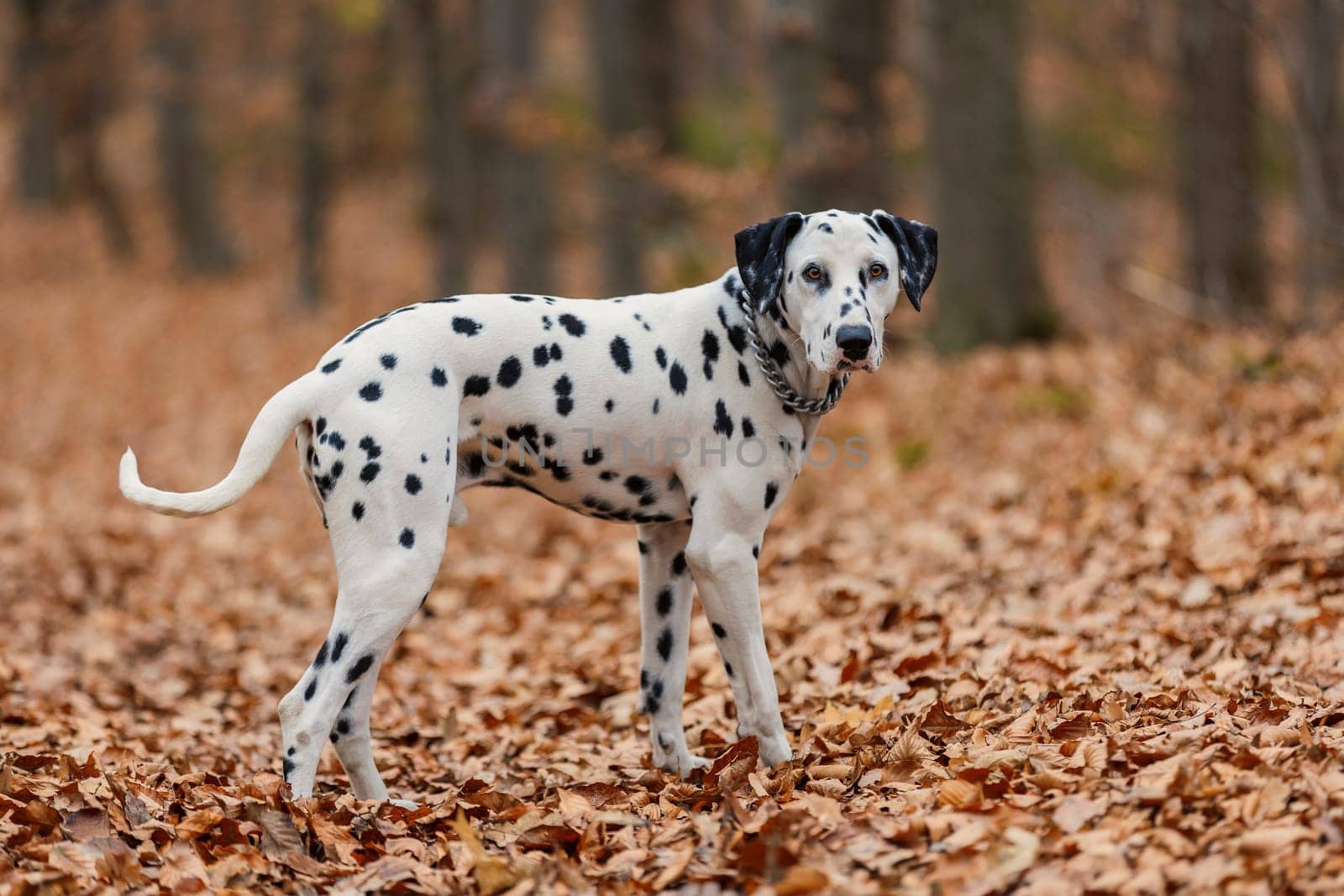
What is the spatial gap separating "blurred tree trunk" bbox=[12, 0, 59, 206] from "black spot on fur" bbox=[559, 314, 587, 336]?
22289mm

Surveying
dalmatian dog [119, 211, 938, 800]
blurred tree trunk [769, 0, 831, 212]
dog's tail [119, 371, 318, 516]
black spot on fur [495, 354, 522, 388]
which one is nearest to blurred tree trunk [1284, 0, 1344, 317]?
blurred tree trunk [769, 0, 831, 212]

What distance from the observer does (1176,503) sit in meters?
7.96

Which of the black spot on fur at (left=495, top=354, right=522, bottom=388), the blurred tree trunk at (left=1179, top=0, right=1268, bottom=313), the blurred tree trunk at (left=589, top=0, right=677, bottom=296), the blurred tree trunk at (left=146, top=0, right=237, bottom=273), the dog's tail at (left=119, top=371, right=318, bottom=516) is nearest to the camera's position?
the dog's tail at (left=119, top=371, right=318, bottom=516)

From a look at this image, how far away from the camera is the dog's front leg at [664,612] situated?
5426 mm

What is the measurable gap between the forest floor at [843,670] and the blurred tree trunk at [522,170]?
605 centimetres

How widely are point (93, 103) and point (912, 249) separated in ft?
79.3

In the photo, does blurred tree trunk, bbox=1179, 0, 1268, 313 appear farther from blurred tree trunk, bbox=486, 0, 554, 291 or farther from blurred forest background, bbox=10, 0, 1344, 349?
blurred tree trunk, bbox=486, 0, 554, 291

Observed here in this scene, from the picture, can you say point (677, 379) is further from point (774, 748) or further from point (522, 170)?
point (522, 170)

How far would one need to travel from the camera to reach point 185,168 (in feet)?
87.9

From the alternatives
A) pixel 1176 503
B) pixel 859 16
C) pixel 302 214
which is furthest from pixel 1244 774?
pixel 302 214

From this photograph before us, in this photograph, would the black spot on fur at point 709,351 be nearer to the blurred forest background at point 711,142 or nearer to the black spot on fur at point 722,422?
the black spot on fur at point 722,422

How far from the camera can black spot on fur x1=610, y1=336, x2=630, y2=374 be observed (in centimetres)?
496

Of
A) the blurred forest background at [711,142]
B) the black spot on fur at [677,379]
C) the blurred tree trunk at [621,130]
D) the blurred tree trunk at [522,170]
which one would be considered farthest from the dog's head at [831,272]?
the blurred tree trunk at [621,130]

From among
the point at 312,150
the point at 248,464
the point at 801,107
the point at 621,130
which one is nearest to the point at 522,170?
the point at 621,130
